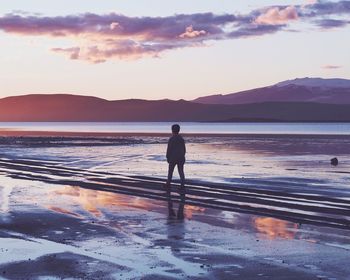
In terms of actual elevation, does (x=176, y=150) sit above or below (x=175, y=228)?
above

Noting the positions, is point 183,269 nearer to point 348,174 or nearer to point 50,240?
point 50,240

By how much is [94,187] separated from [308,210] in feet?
27.3

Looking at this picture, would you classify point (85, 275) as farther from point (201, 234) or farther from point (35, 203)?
point (35, 203)

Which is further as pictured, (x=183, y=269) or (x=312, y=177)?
(x=312, y=177)

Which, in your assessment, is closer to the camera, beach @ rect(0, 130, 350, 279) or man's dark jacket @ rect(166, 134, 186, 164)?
beach @ rect(0, 130, 350, 279)

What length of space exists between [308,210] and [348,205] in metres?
1.64

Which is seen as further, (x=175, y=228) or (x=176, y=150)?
(x=176, y=150)

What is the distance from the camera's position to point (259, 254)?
1011cm

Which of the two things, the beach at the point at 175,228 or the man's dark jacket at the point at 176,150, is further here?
the man's dark jacket at the point at 176,150

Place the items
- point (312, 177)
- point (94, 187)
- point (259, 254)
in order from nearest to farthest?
point (259, 254), point (94, 187), point (312, 177)

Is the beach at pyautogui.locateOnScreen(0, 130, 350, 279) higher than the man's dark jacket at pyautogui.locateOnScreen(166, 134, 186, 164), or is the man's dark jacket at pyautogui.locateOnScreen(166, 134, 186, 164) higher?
the man's dark jacket at pyautogui.locateOnScreen(166, 134, 186, 164)

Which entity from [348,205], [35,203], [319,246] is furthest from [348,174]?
[319,246]

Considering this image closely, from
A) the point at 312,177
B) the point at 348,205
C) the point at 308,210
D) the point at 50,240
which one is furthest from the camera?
the point at 312,177

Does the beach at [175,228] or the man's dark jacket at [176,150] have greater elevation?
the man's dark jacket at [176,150]
